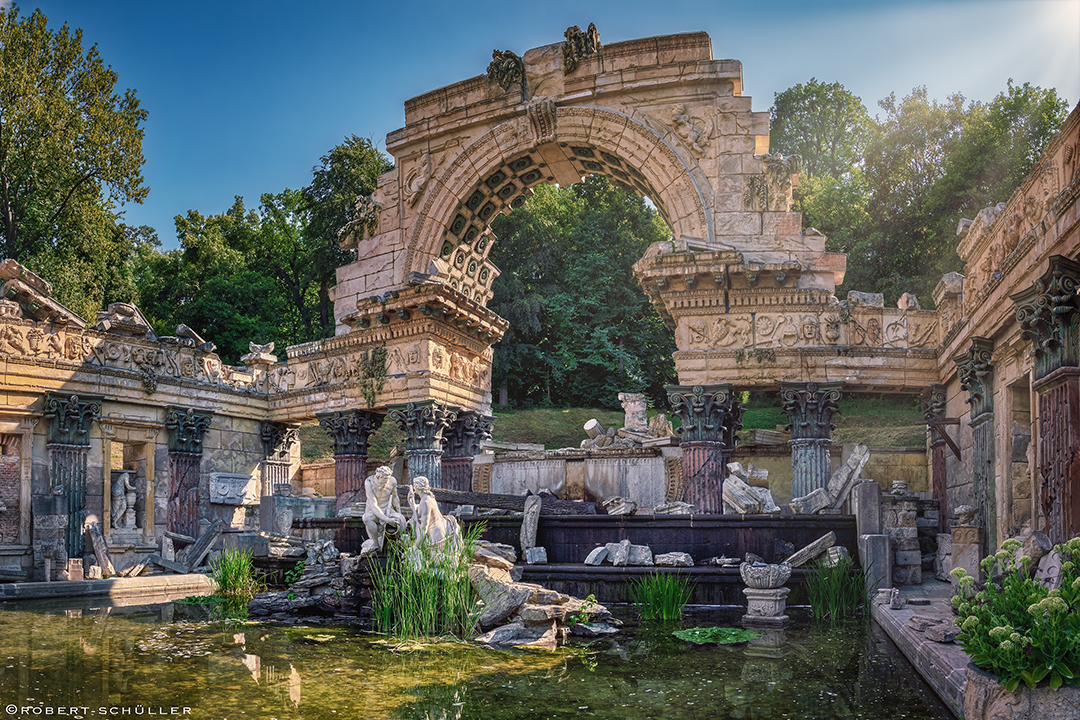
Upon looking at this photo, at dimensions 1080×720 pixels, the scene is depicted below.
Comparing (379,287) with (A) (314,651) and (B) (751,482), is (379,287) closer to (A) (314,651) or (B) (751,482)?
(B) (751,482)

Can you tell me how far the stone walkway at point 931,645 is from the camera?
17.8 feet

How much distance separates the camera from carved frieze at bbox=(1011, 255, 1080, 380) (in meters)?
7.67

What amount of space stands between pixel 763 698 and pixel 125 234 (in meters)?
26.3

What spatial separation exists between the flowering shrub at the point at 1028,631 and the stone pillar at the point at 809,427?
1001cm

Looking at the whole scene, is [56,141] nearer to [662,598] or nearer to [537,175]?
[537,175]

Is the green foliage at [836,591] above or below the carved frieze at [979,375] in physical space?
below

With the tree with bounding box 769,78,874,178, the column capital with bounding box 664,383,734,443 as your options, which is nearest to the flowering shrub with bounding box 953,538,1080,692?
the column capital with bounding box 664,383,734,443

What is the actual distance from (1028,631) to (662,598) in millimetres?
5416

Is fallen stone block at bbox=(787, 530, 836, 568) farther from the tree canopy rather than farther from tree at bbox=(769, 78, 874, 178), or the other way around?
tree at bbox=(769, 78, 874, 178)

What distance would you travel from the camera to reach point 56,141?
22.8 meters

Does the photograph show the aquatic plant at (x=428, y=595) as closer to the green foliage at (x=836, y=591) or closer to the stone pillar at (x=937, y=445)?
the green foliage at (x=836, y=591)

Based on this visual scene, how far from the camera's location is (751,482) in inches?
509

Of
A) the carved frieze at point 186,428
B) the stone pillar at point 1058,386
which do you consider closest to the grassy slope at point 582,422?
the carved frieze at point 186,428

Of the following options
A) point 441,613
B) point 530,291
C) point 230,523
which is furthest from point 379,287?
point 530,291
